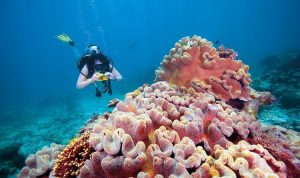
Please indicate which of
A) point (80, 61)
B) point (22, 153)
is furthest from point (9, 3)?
point (80, 61)

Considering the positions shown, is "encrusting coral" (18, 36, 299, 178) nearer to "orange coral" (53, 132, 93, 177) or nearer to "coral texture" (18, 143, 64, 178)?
"orange coral" (53, 132, 93, 177)

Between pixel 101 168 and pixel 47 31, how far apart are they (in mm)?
145529

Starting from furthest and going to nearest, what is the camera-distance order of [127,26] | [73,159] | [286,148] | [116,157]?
[127,26], [286,148], [73,159], [116,157]

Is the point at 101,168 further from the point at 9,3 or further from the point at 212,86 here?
the point at 9,3

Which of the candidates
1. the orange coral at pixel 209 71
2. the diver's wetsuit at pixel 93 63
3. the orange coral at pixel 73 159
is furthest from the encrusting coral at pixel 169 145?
the diver's wetsuit at pixel 93 63

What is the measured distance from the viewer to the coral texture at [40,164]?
3.42m

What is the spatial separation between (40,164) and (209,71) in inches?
152

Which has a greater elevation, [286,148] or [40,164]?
[40,164]

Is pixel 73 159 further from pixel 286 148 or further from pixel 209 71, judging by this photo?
pixel 209 71

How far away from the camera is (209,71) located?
5395mm

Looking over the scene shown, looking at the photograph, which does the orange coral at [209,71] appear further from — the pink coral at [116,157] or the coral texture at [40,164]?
the coral texture at [40,164]

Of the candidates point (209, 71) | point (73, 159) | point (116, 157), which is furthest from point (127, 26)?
point (116, 157)

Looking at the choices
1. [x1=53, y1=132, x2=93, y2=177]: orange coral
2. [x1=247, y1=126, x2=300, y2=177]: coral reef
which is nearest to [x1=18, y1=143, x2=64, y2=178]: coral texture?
[x1=53, y1=132, x2=93, y2=177]: orange coral

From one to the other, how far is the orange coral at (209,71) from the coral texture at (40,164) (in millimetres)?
3102
